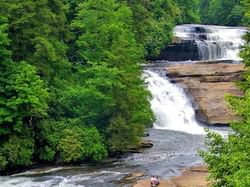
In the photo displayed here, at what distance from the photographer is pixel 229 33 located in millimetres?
57969

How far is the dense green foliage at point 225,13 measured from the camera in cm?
7550

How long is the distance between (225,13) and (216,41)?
2555cm

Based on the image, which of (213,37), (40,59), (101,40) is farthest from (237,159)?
(213,37)

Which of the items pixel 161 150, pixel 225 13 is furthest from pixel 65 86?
pixel 225 13

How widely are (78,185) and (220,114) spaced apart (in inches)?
708

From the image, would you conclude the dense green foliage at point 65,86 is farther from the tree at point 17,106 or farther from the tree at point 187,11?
the tree at point 187,11

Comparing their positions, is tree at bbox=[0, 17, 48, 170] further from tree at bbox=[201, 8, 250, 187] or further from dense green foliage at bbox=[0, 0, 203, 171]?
tree at bbox=[201, 8, 250, 187]

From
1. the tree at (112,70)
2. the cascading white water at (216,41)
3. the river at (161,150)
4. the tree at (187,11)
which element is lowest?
the river at (161,150)

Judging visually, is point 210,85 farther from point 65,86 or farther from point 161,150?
point 65,86

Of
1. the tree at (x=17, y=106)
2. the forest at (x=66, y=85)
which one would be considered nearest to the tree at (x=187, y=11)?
the forest at (x=66, y=85)

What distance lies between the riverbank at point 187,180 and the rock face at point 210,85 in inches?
507

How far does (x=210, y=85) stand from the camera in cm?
4225

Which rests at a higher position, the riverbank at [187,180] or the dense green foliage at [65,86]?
the dense green foliage at [65,86]

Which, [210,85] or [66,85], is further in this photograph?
[210,85]
